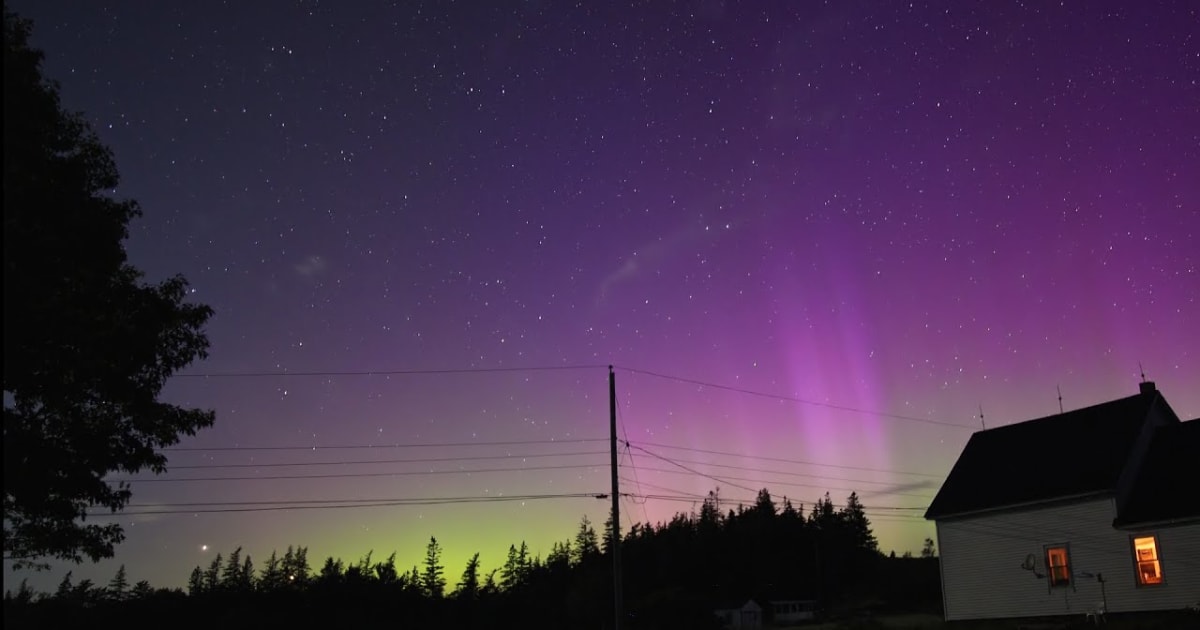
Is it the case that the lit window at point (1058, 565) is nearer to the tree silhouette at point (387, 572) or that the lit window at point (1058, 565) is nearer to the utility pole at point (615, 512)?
the utility pole at point (615, 512)

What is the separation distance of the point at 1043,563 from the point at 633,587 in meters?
77.5

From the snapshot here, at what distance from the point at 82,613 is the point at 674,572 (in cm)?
6293

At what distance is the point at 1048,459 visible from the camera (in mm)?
33031

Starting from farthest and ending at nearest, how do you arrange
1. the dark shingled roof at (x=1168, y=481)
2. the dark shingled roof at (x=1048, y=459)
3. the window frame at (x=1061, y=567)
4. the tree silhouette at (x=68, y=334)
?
the dark shingled roof at (x=1048, y=459)
the window frame at (x=1061, y=567)
the dark shingled roof at (x=1168, y=481)
the tree silhouette at (x=68, y=334)

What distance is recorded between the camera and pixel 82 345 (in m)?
12.5

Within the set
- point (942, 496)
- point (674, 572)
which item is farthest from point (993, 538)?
point (674, 572)

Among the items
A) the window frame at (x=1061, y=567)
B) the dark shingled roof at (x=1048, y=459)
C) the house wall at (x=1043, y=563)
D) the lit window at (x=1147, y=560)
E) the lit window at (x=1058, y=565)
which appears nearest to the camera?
the house wall at (x=1043, y=563)

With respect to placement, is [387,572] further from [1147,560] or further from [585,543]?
[1147,560]

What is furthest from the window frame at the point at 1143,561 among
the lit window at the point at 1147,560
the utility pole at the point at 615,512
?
the utility pole at the point at 615,512

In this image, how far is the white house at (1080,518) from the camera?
2734cm

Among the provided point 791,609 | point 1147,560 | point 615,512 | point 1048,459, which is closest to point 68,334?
point 615,512

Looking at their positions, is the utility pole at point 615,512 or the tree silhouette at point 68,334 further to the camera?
the utility pole at point 615,512

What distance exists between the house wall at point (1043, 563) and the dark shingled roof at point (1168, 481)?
462 mm

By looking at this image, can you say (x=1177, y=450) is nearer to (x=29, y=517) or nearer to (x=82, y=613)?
(x=29, y=517)
